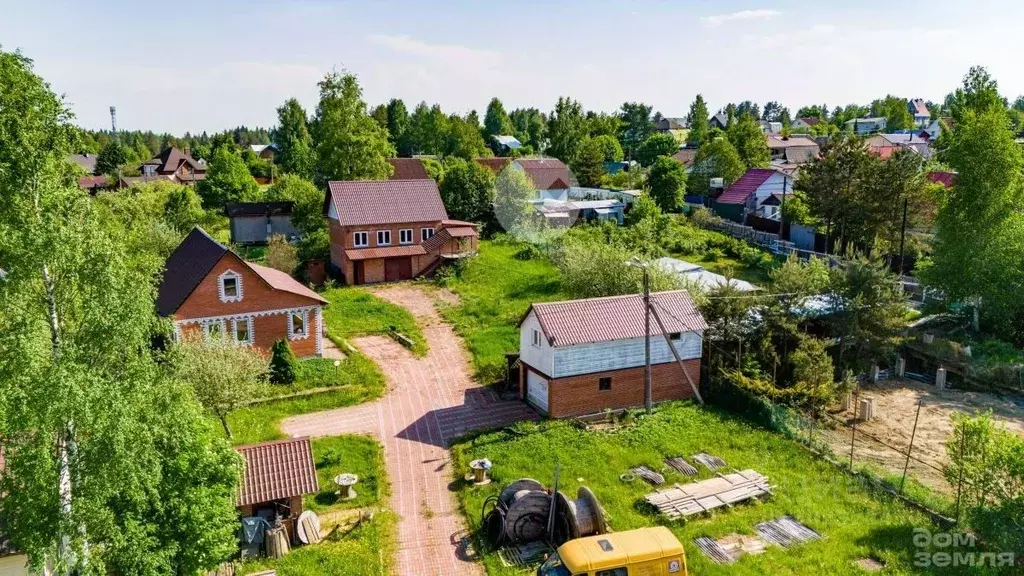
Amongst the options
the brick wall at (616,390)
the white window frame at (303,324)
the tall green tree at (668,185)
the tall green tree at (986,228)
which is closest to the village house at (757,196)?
the tall green tree at (668,185)

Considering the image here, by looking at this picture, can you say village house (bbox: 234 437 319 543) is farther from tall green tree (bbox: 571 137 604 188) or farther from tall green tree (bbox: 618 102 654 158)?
tall green tree (bbox: 618 102 654 158)

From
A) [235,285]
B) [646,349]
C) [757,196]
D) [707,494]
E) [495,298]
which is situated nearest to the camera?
[707,494]

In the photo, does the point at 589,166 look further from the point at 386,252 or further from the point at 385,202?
the point at 386,252

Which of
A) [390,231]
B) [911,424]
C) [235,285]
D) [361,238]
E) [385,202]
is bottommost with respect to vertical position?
[911,424]

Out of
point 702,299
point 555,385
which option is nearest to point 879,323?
point 702,299

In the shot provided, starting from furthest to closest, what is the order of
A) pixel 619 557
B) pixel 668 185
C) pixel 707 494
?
1. pixel 668 185
2. pixel 707 494
3. pixel 619 557

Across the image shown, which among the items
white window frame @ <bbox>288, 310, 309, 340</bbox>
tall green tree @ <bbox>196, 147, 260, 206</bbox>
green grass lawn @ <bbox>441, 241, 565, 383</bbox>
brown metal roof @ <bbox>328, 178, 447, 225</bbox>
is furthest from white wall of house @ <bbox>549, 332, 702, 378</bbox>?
tall green tree @ <bbox>196, 147, 260, 206</bbox>

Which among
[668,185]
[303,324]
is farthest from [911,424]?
[668,185]
